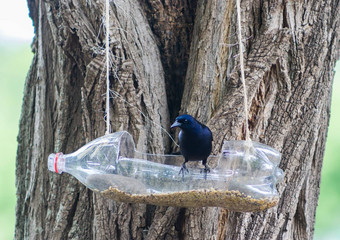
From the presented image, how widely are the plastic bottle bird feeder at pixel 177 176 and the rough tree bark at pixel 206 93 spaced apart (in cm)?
27

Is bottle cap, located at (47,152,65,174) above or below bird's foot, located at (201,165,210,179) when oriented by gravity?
above

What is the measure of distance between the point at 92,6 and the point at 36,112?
0.84m

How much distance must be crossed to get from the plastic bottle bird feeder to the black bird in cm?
9

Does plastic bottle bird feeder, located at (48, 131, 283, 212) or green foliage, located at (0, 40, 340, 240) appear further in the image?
green foliage, located at (0, 40, 340, 240)

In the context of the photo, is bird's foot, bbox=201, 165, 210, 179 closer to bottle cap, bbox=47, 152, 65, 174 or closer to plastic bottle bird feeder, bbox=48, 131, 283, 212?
plastic bottle bird feeder, bbox=48, 131, 283, 212

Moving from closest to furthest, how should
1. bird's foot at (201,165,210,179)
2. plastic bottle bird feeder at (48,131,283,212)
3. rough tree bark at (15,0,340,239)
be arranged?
plastic bottle bird feeder at (48,131,283,212), bird's foot at (201,165,210,179), rough tree bark at (15,0,340,239)

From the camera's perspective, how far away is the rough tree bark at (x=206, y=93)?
232 cm

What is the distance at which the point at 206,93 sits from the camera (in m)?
2.41

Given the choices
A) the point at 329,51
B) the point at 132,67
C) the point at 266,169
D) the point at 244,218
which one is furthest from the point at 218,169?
the point at 329,51

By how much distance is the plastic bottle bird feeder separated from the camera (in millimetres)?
1851

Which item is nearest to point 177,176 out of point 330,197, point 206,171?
point 206,171

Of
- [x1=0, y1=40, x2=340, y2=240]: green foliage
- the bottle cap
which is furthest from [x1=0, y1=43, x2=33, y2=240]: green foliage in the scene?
the bottle cap

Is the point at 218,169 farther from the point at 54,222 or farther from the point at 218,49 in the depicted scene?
the point at 54,222

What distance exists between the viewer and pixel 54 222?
8.71ft
